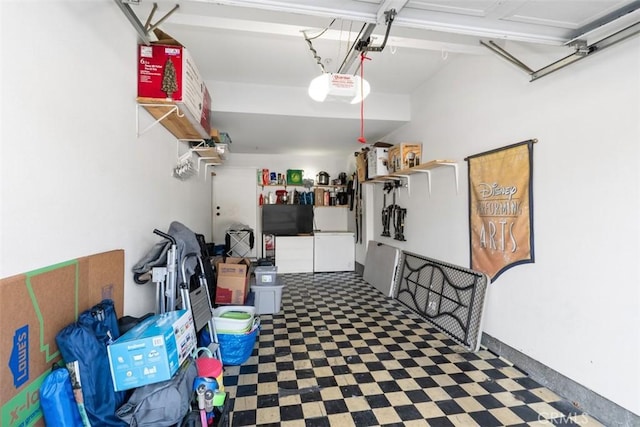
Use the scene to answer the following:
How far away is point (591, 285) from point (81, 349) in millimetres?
2678

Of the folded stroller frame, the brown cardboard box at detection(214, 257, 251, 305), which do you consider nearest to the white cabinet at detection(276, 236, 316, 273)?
the brown cardboard box at detection(214, 257, 251, 305)

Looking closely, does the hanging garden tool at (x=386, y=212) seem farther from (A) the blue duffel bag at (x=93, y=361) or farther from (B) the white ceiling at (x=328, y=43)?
(A) the blue duffel bag at (x=93, y=361)

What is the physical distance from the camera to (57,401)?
1.12 meters

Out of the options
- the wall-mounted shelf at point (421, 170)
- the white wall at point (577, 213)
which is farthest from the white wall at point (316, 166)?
the white wall at point (577, 213)

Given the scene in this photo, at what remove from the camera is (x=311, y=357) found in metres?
2.54

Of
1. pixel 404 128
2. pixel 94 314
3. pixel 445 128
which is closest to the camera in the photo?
pixel 94 314

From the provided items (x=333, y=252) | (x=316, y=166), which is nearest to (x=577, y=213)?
(x=333, y=252)

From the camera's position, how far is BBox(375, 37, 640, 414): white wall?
1.64 metres

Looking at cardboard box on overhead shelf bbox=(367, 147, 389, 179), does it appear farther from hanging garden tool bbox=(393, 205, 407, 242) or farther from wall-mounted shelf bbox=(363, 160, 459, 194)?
hanging garden tool bbox=(393, 205, 407, 242)

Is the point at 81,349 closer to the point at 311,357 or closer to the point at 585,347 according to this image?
the point at 311,357

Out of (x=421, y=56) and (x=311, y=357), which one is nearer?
(x=311, y=357)

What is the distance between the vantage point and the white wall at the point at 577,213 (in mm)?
1645

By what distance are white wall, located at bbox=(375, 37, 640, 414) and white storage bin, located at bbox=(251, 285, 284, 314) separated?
2168mm

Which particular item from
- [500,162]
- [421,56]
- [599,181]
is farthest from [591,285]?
[421,56]
